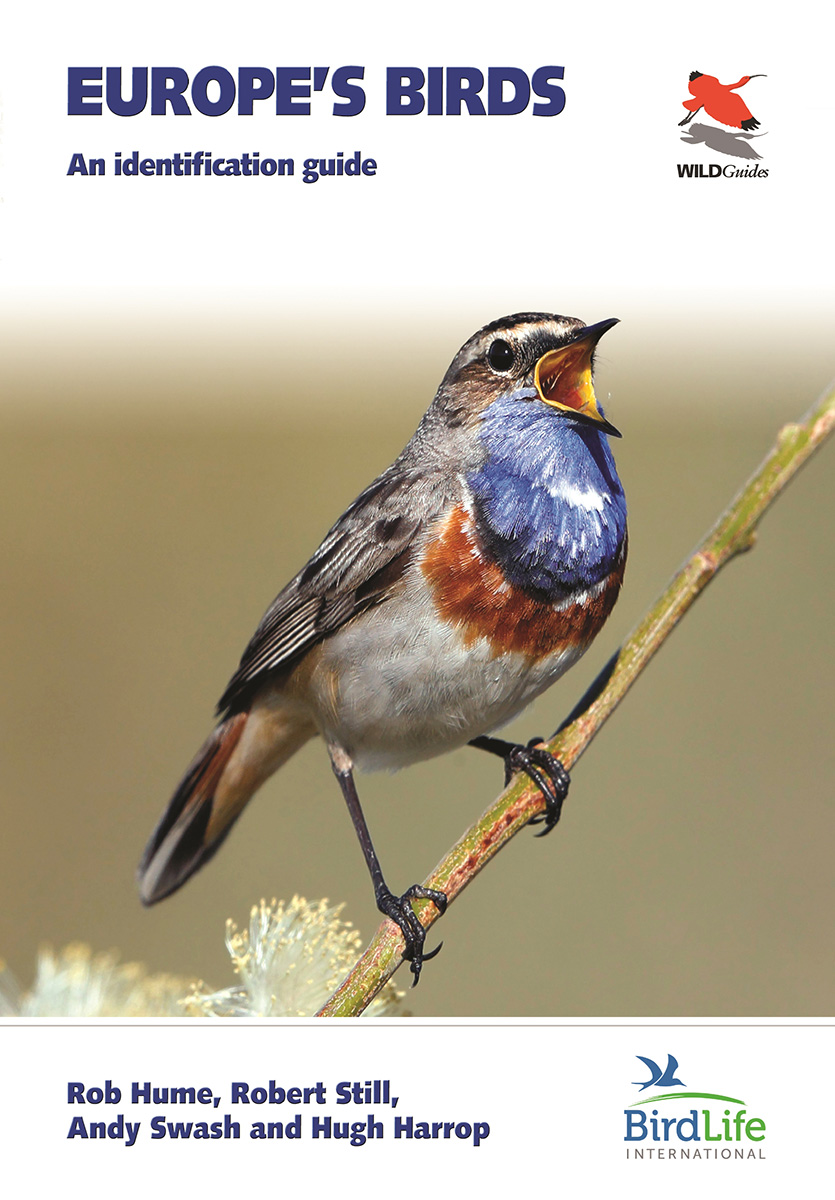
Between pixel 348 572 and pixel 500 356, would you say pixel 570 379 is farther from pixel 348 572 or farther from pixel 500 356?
pixel 348 572

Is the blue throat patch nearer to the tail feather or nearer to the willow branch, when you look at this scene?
the willow branch

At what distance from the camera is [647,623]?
3186 mm

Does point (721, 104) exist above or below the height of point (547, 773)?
above

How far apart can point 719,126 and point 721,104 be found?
0.26 ft

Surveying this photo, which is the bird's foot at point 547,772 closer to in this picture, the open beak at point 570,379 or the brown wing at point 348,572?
the brown wing at point 348,572

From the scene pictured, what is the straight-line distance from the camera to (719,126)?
3760 millimetres

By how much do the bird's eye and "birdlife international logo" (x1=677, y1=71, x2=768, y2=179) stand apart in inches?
35.6

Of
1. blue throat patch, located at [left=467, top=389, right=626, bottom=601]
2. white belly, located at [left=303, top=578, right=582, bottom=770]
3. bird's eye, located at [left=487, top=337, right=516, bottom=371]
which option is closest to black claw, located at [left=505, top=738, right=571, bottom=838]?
white belly, located at [left=303, top=578, right=582, bottom=770]

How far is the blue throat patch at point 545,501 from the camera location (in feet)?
11.6
